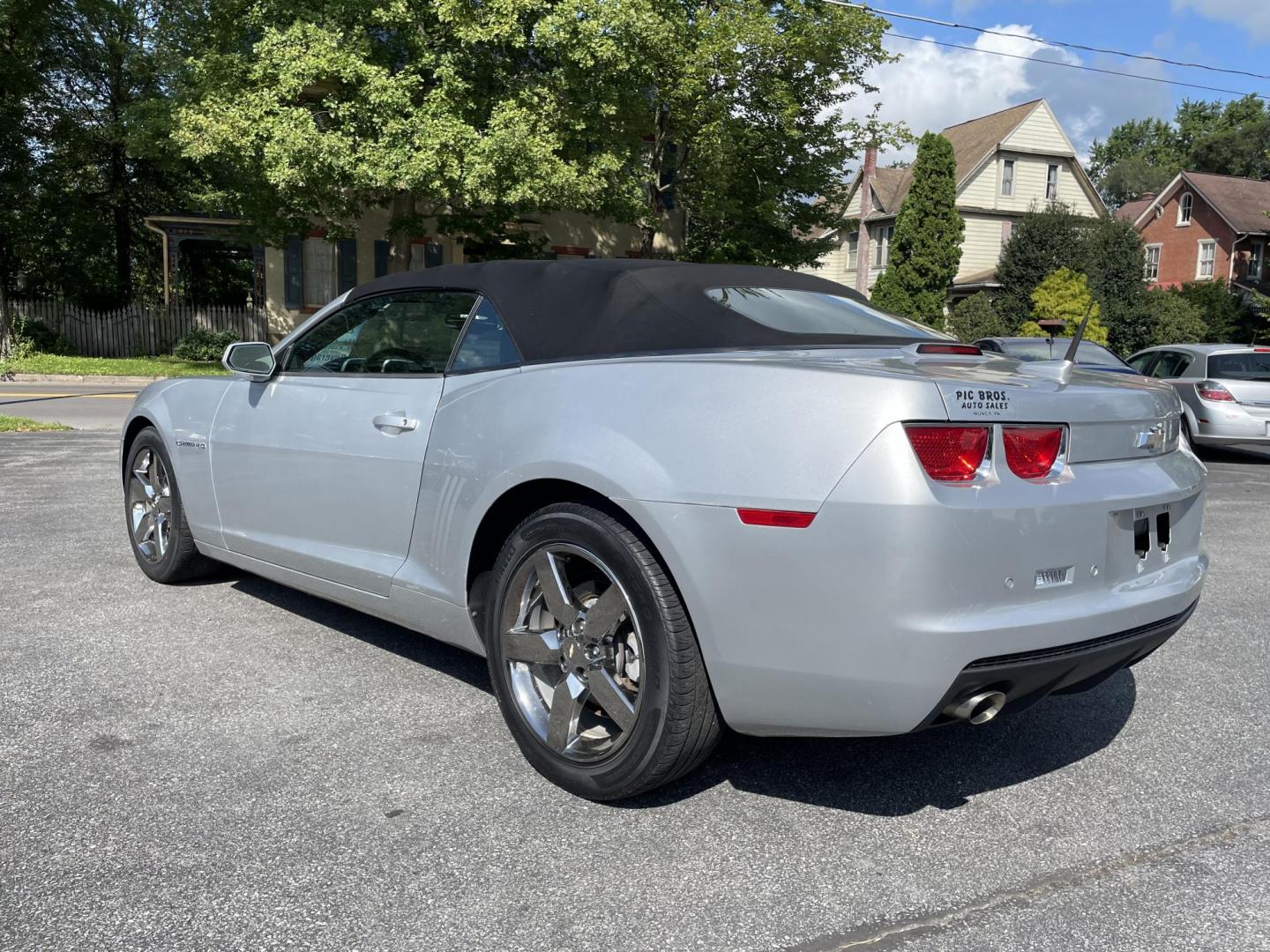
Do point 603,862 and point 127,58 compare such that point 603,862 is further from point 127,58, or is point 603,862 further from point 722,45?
point 127,58

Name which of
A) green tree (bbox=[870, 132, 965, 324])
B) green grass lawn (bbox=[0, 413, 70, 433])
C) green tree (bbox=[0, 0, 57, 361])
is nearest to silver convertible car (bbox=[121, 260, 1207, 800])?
green grass lawn (bbox=[0, 413, 70, 433])

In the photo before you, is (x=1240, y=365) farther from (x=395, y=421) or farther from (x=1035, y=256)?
(x=1035, y=256)

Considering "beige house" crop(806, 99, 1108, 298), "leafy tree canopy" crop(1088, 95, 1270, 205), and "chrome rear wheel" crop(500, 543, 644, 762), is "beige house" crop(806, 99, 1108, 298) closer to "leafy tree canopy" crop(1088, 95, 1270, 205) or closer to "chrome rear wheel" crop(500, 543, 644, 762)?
"leafy tree canopy" crop(1088, 95, 1270, 205)

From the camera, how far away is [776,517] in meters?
2.48

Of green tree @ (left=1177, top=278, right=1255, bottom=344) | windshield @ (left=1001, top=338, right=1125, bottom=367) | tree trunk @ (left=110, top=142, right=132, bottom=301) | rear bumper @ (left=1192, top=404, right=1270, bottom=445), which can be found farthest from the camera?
green tree @ (left=1177, top=278, right=1255, bottom=344)

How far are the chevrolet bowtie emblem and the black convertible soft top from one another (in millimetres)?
798

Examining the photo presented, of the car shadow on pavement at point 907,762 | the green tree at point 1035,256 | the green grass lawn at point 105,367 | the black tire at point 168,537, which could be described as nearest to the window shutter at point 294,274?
the green grass lawn at point 105,367

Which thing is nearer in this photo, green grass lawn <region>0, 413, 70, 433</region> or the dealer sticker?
the dealer sticker

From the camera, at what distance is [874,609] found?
2.41m

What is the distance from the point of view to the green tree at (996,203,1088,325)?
3175 centimetres

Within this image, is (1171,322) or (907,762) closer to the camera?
(907,762)

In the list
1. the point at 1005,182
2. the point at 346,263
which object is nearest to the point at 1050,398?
the point at 346,263

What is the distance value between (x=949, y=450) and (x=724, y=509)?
1.78 feet

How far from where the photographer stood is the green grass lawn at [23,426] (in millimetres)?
12055
